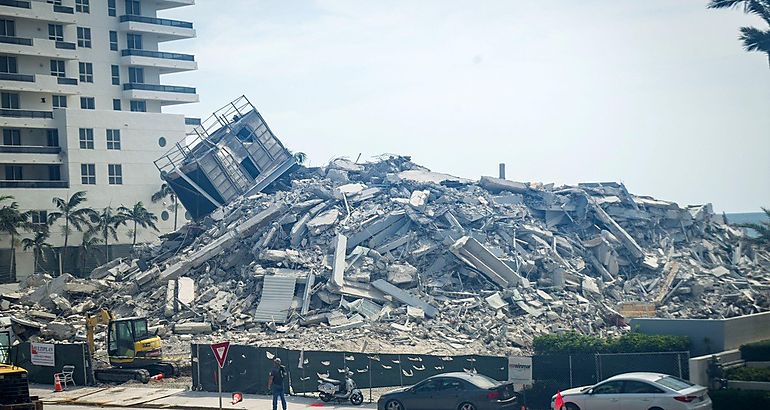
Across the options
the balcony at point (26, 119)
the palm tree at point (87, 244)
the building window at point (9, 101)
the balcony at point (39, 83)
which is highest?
the balcony at point (39, 83)

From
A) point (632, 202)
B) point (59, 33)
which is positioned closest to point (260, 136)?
point (632, 202)

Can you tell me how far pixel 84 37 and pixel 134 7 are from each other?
20.4 ft

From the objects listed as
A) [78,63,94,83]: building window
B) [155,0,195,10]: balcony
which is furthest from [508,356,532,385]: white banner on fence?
[155,0,195,10]: balcony

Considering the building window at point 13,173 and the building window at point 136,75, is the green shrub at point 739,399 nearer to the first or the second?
the building window at point 13,173

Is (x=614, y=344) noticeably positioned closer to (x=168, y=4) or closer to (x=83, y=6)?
(x=83, y=6)

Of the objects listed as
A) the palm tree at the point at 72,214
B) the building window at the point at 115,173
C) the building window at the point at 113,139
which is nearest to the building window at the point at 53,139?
the building window at the point at 113,139

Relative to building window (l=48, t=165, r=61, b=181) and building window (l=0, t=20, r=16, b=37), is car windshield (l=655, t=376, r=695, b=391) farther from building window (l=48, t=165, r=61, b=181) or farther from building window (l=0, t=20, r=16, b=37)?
building window (l=0, t=20, r=16, b=37)

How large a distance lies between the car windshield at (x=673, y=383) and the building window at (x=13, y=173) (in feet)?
209

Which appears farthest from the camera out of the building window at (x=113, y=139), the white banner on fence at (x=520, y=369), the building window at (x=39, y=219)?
the building window at (x=113, y=139)

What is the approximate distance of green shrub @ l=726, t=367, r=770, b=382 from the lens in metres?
21.3

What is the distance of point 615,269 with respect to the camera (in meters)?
42.2

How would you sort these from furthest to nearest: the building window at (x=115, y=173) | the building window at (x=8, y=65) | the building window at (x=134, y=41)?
the building window at (x=134, y=41) → the building window at (x=115, y=173) → the building window at (x=8, y=65)

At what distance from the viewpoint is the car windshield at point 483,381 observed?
72.2 feet

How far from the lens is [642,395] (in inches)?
779
